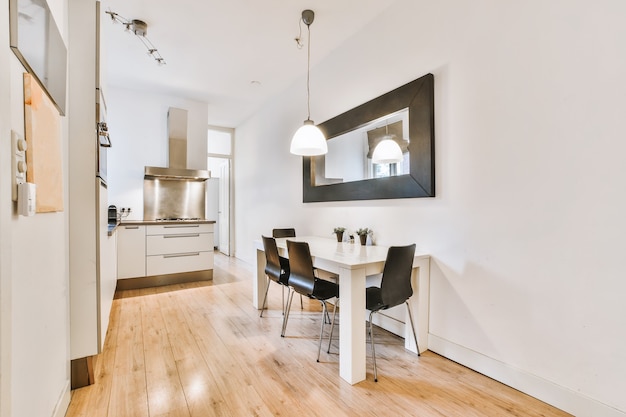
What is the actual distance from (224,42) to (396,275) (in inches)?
118

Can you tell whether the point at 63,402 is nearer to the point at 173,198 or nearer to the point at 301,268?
the point at 301,268

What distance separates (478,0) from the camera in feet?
6.59

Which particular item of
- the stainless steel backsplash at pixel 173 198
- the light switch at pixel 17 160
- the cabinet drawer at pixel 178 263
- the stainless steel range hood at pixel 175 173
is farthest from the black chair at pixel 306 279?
the stainless steel backsplash at pixel 173 198

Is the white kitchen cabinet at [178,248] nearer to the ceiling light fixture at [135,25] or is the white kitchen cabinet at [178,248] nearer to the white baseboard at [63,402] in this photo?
the ceiling light fixture at [135,25]

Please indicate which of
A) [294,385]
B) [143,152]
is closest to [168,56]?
[143,152]

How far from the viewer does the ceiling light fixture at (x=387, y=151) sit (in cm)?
258

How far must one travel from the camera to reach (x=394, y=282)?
6.56 feet

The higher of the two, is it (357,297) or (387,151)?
(387,151)

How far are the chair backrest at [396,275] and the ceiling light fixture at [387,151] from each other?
36.2 inches

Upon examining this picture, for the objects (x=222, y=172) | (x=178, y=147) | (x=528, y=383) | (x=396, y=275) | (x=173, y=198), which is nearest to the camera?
(x=528, y=383)

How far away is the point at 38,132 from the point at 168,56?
2.91 m

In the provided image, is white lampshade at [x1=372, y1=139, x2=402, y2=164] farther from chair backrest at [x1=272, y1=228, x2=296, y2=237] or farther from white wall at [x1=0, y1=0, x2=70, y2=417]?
white wall at [x1=0, y1=0, x2=70, y2=417]

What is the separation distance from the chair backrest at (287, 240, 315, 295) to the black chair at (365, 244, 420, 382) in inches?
18.1

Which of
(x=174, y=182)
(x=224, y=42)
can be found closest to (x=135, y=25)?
(x=224, y=42)
